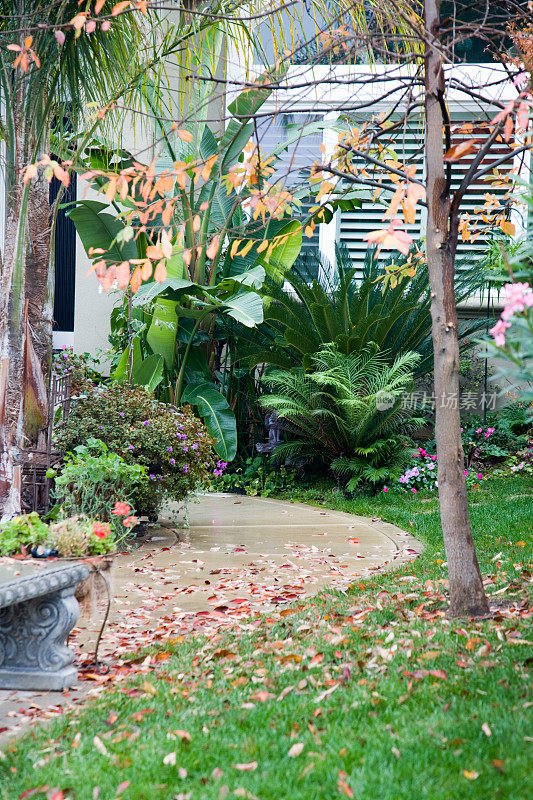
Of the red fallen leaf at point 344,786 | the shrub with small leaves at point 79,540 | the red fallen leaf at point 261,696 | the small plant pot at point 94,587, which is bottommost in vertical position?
the red fallen leaf at point 261,696

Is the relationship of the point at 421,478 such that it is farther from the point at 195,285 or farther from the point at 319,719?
the point at 319,719

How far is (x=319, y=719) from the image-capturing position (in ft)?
9.05

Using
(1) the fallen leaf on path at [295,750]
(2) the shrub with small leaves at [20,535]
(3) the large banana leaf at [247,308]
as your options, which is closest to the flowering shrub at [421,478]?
(3) the large banana leaf at [247,308]

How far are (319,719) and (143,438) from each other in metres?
3.95

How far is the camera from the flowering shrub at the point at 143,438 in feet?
20.9

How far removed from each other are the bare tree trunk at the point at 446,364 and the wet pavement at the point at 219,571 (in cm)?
128

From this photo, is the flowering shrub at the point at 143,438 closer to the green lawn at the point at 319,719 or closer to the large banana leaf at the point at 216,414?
the large banana leaf at the point at 216,414

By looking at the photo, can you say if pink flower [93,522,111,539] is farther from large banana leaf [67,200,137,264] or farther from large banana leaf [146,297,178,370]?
large banana leaf [67,200,137,264]

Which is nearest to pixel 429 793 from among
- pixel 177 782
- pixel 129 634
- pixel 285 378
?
pixel 177 782

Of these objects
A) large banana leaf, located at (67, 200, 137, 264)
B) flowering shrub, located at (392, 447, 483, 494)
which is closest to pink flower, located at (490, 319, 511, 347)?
flowering shrub, located at (392, 447, 483, 494)

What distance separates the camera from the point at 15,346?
19.2ft

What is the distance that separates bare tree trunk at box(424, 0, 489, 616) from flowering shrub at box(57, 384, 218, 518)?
3139 millimetres

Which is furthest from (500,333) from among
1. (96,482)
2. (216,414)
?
(216,414)

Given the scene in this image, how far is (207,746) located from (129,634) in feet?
5.53
